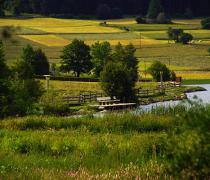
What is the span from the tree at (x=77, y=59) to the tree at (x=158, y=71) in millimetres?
11752

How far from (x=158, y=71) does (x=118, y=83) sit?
3393 cm

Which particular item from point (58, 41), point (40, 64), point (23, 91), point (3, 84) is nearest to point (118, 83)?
point (23, 91)

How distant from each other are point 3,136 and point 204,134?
1144cm

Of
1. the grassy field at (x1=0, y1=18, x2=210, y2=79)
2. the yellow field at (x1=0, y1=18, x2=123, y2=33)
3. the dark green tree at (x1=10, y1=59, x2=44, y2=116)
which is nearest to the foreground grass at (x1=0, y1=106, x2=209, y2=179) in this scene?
the dark green tree at (x1=10, y1=59, x2=44, y2=116)

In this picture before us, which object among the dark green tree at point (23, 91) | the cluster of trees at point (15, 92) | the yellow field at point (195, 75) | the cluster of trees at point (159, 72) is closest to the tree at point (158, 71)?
the cluster of trees at point (159, 72)

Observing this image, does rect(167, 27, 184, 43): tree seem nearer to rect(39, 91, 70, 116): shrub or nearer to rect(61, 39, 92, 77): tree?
rect(61, 39, 92, 77): tree

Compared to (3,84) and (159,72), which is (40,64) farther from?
(3,84)

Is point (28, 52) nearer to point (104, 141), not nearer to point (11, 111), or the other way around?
point (11, 111)

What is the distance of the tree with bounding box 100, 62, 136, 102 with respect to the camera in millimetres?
76875

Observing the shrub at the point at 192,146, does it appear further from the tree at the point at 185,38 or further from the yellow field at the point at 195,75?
the tree at the point at 185,38

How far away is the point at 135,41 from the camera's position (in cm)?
16225

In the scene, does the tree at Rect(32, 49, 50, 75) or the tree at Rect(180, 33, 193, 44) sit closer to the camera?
the tree at Rect(32, 49, 50, 75)

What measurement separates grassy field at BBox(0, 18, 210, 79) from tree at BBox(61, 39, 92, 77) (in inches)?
506

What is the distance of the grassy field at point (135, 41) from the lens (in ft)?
443
